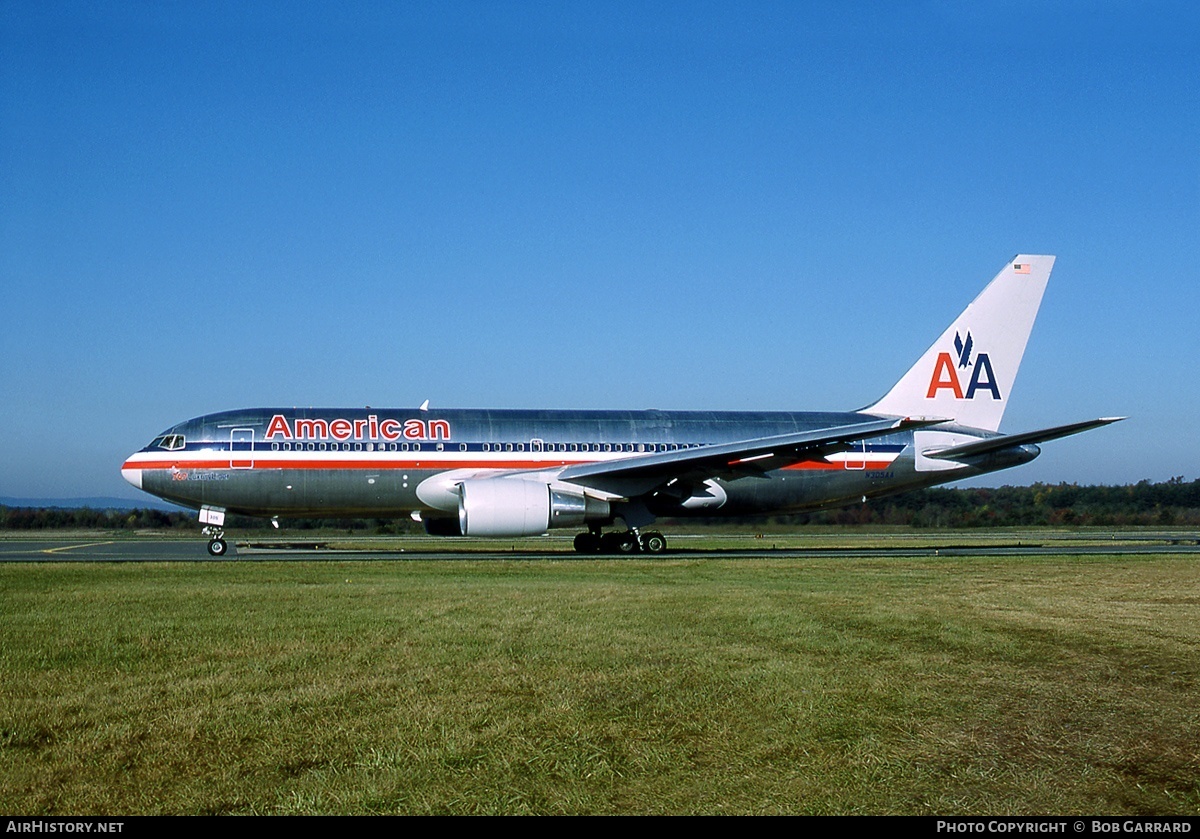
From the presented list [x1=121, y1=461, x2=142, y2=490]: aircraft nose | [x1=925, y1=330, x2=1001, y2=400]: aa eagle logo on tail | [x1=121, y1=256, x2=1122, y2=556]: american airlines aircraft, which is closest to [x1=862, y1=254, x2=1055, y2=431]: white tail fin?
[x1=925, y1=330, x2=1001, y2=400]: aa eagle logo on tail

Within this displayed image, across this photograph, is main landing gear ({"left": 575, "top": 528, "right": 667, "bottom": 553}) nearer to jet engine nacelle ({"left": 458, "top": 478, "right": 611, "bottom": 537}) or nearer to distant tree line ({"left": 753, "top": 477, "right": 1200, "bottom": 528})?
jet engine nacelle ({"left": 458, "top": 478, "right": 611, "bottom": 537})

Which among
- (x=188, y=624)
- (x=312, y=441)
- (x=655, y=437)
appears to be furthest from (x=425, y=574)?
(x=655, y=437)

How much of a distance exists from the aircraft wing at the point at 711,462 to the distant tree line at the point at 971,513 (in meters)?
15.0

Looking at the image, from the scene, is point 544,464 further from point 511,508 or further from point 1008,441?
point 1008,441

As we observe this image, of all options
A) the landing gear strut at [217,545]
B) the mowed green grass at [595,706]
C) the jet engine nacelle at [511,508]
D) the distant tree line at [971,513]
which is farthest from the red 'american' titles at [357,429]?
the distant tree line at [971,513]

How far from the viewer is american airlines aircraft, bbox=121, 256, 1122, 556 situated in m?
24.8

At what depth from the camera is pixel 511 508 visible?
23.2 metres

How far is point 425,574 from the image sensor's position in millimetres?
17578

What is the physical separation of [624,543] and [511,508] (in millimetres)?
4333

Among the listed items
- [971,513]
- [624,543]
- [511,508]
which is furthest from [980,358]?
[971,513]

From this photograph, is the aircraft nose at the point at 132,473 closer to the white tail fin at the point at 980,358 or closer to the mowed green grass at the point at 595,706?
the mowed green grass at the point at 595,706

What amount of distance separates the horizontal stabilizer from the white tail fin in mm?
1534

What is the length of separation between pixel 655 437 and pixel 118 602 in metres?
16.9
